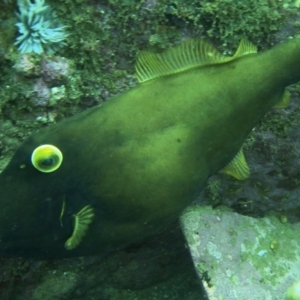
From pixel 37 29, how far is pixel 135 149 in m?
1.00

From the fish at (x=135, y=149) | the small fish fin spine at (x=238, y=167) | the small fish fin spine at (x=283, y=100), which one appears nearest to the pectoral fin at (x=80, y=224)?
the fish at (x=135, y=149)

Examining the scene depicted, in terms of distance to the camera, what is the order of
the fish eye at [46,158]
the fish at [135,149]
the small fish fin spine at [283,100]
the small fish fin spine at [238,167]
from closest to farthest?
the fish eye at [46,158] → the fish at [135,149] → the small fish fin spine at [283,100] → the small fish fin spine at [238,167]

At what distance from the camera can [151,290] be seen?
354cm

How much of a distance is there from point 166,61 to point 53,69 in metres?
0.76

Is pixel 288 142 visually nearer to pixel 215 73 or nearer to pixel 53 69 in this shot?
pixel 215 73

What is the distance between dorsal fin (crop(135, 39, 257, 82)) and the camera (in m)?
1.87

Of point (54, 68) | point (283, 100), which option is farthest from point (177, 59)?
point (54, 68)

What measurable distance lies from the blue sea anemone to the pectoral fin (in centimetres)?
99

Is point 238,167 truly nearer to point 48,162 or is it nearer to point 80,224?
point 80,224

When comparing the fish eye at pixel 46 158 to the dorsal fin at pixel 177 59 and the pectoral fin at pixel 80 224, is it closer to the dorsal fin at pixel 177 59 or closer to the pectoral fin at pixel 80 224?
the pectoral fin at pixel 80 224

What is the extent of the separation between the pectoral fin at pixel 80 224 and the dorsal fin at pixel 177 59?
0.67 metres

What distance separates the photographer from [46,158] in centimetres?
175

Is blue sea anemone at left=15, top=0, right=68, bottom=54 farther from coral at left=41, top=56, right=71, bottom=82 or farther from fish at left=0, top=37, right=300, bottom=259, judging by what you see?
fish at left=0, top=37, right=300, bottom=259

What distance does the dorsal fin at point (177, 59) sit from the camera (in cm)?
187
